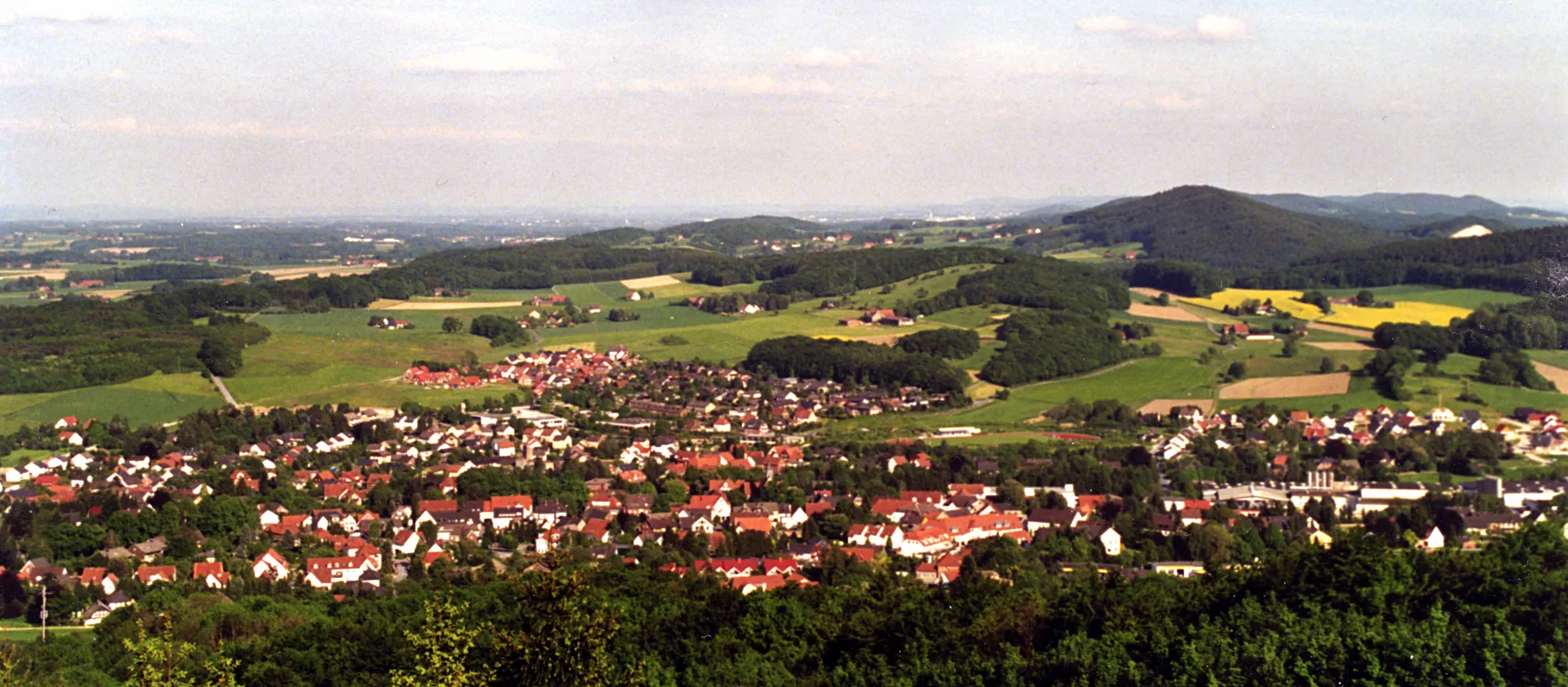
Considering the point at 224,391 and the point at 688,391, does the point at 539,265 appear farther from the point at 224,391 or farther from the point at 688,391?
the point at 224,391

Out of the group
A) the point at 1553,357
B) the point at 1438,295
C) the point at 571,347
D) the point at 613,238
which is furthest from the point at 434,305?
the point at 1553,357

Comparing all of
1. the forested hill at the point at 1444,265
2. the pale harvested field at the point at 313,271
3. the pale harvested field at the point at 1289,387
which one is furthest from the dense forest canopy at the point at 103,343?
the forested hill at the point at 1444,265

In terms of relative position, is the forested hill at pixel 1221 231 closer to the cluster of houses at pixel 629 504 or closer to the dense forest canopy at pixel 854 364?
the dense forest canopy at pixel 854 364

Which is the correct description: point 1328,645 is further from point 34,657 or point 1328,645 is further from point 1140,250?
point 1140,250

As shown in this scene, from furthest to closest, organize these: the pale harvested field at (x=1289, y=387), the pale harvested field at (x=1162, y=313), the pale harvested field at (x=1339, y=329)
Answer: the pale harvested field at (x=1162, y=313) → the pale harvested field at (x=1339, y=329) → the pale harvested field at (x=1289, y=387)

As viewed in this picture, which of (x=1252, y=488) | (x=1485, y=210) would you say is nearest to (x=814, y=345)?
(x=1252, y=488)

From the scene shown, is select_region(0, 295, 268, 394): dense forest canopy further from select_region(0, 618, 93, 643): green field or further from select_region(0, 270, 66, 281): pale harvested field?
select_region(0, 270, 66, 281): pale harvested field
